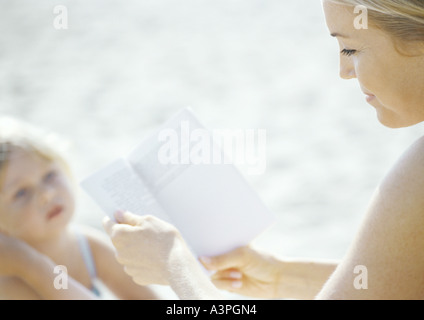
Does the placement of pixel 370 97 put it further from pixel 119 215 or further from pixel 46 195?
pixel 46 195

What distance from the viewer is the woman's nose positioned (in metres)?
1.36

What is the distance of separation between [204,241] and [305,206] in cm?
173

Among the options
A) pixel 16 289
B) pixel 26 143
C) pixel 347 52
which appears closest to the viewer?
pixel 347 52

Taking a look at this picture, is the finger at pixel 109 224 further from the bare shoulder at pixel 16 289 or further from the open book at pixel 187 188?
the bare shoulder at pixel 16 289

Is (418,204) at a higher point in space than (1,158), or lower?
lower

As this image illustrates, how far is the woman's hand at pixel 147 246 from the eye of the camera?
1420 millimetres

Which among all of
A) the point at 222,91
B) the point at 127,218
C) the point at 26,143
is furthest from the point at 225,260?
the point at 222,91

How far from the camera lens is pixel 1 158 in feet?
6.57

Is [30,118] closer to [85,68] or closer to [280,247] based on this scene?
A: [85,68]

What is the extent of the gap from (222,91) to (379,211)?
3.56 m

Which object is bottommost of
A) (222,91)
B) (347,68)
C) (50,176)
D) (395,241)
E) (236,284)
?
(236,284)

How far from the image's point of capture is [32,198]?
6.57 ft
